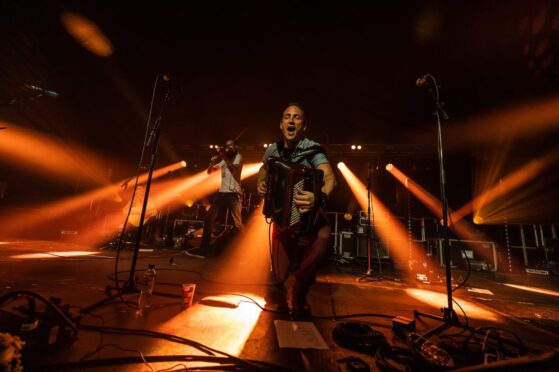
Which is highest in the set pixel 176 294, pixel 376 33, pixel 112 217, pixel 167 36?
pixel 376 33

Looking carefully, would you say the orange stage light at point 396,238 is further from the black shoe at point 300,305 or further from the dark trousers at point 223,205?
the black shoe at point 300,305

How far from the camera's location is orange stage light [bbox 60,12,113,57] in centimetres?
526

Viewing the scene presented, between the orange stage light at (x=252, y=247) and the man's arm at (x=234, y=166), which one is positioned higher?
the man's arm at (x=234, y=166)

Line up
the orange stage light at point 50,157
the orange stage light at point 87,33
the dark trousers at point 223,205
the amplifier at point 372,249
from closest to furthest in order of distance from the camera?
1. the orange stage light at point 87,33
2. the dark trousers at point 223,205
3. the orange stage light at point 50,157
4. the amplifier at point 372,249

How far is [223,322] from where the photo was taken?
5.78 ft

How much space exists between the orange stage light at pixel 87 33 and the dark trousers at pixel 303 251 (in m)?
6.62

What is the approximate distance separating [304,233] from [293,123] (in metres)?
1.43

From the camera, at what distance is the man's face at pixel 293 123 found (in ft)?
9.79

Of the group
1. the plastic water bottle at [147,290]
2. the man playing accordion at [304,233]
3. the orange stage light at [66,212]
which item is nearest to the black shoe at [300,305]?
the man playing accordion at [304,233]

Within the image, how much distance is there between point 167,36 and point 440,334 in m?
7.25

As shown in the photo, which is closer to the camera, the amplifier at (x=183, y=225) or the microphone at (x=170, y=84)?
the microphone at (x=170, y=84)

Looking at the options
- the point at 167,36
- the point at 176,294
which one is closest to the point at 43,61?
the point at 167,36

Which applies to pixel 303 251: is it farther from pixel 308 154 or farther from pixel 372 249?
pixel 372 249

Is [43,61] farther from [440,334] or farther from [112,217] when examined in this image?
A: [440,334]
